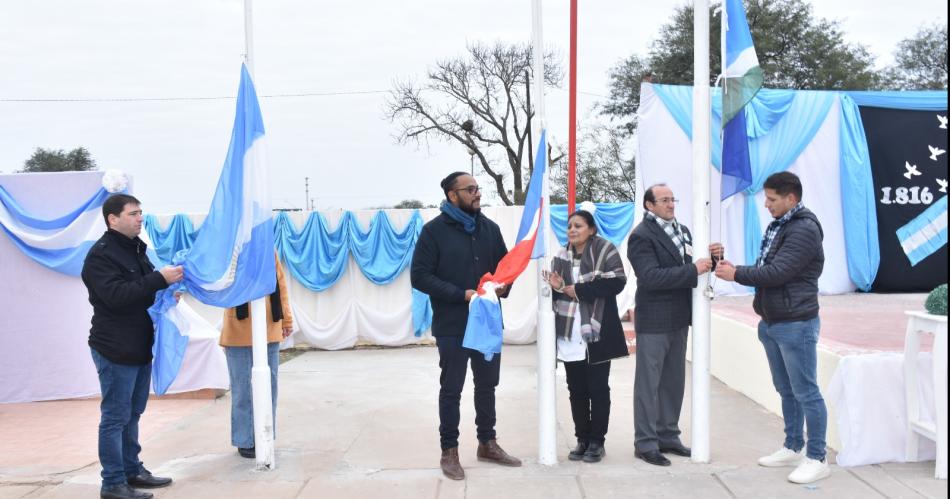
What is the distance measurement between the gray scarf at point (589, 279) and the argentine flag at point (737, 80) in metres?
1.01

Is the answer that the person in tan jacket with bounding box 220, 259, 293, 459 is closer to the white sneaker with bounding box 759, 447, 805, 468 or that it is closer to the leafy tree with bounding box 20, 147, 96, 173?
the white sneaker with bounding box 759, 447, 805, 468

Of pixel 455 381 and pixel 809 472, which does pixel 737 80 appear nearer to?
pixel 809 472

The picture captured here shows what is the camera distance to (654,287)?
4621 mm

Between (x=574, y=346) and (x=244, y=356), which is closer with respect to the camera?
(x=574, y=346)

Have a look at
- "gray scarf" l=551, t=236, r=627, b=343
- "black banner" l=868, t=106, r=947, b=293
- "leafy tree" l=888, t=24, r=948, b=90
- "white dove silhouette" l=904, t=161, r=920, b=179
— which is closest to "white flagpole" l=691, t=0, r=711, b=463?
"gray scarf" l=551, t=236, r=627, b=343

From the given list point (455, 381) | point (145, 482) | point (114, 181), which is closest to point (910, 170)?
point (455, 381)

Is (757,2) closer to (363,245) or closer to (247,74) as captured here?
(363,245)

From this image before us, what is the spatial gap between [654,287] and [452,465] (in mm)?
1635

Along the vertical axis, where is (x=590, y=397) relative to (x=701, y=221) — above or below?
below

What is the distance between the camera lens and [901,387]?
4.70m

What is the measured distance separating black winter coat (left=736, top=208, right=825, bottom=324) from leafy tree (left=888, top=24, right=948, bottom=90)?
93.9 ft

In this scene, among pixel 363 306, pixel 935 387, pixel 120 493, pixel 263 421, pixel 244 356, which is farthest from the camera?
pixel 363 306

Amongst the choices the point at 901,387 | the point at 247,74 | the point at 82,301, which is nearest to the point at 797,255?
the point at 901,387

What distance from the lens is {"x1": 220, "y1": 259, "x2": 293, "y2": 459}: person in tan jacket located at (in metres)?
5.00
